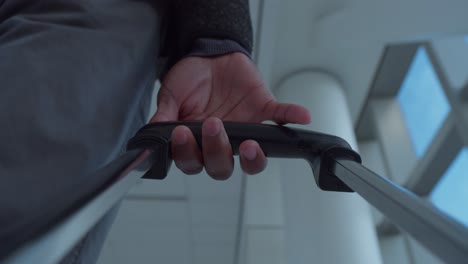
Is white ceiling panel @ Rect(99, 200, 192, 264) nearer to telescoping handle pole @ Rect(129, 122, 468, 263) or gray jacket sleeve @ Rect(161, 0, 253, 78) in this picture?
gray jacket sleeve @ Rect(161, 0, 253, 78)

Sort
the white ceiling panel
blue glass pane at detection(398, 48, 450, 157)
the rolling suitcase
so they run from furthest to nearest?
1. the white ceiling panel
2. blue glass pane at detection(398, 48, 450, 157)
3. the rolling suitcase

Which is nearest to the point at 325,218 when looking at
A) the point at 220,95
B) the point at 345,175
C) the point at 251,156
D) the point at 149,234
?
the point at 220,95

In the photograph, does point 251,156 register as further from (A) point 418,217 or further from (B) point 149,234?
(B) point 149,234

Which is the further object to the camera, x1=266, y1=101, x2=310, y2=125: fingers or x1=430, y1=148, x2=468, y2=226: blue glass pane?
x1=430, y1=148, x2=468, y2=226: blue glass pane

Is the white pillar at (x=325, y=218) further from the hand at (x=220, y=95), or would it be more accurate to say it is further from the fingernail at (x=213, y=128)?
the fingernail at (x=213, y=128)

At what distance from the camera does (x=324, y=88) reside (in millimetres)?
1626

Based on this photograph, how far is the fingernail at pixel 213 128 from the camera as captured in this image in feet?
1.33

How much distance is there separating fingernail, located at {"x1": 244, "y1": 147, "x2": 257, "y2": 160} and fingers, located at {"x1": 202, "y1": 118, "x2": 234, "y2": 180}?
21 millimetres

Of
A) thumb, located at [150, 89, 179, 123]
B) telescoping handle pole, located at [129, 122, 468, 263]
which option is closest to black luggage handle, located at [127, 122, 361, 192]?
telescoping handle pole, located at [129, 122, 468, 263]

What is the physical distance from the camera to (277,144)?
413 millimetres

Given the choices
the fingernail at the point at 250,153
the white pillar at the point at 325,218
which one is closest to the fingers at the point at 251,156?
the fingernail at the point at 250,153

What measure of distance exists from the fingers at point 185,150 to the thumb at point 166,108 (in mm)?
99

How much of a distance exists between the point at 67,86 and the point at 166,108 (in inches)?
8.6

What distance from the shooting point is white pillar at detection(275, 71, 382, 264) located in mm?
1143
